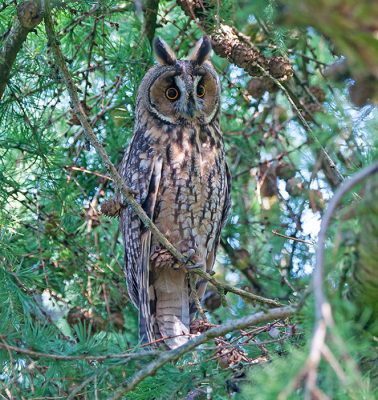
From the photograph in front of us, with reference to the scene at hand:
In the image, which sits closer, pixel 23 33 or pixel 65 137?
pixel 23 33

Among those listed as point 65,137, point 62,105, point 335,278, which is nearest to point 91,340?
point 335,278

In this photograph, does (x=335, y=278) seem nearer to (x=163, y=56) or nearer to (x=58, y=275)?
(x=163, y=56)

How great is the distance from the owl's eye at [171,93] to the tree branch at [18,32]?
83cm

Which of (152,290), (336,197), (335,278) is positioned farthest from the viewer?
(152,290)

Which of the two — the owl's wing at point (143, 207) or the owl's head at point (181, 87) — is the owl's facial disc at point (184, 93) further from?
the owl's wing at point (143, 207)

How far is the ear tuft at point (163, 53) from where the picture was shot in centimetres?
238

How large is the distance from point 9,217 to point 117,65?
961 millimetres

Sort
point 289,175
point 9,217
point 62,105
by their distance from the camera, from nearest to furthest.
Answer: point 9,217 → point 289,175 → point 62,105

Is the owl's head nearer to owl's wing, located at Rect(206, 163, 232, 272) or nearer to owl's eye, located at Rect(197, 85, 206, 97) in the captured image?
owl's eye, located at Rect(197, 85, 206, 97)

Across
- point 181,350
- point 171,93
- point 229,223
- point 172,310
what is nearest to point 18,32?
point 171,93

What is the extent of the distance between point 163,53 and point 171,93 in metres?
0.21

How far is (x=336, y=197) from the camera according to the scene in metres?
0.66

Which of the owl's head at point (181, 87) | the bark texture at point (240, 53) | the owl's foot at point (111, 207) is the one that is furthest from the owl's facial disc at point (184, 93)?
the owl's foot at point (111, 207)

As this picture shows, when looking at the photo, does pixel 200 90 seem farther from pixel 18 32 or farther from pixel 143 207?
pixel 18 32
